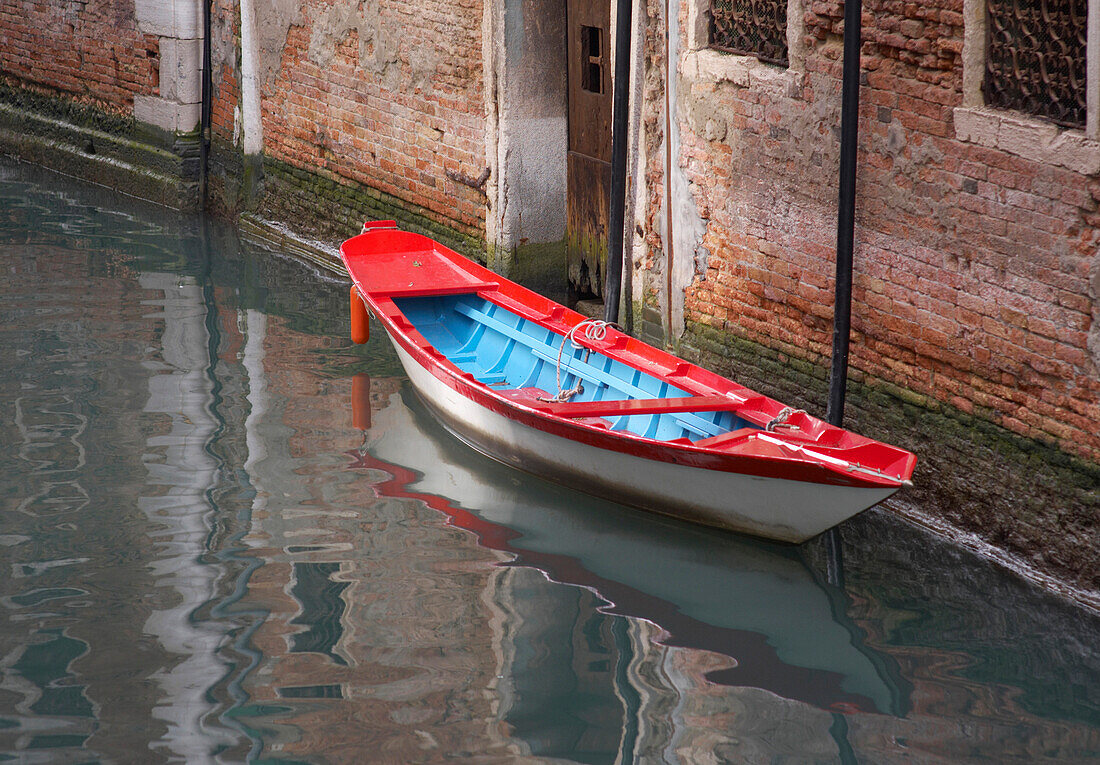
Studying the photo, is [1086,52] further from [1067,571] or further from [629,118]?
[629,118]

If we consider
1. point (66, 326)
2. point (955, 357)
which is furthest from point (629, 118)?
Result: point (66, 326)

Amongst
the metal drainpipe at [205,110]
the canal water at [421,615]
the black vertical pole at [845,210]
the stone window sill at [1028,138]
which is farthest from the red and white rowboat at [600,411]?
the metal drainpipe at [205,110]

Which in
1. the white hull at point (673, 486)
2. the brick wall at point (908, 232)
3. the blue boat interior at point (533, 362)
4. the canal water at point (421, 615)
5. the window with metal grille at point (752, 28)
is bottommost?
the canal water at point (421, 615)

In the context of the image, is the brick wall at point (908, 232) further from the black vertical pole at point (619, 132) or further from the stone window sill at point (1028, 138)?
the black vertical pole at point (619, 132)

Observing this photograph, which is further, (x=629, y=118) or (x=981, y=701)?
(x=629, y=118)

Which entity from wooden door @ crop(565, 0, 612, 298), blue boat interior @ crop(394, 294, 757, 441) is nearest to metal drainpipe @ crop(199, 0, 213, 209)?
wooden door @ crop(565, 0, 612, 298)

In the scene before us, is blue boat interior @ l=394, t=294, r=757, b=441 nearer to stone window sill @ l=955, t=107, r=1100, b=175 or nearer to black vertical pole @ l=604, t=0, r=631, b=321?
black vertical pole @ l=604, t=0, r=631, b=321

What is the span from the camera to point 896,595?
4.11 metres

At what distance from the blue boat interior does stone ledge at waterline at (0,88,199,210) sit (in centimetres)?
401

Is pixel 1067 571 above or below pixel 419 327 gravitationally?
below

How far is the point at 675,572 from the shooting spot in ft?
14.1

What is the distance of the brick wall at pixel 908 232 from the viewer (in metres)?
4.00

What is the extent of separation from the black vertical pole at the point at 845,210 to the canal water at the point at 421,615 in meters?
0.56

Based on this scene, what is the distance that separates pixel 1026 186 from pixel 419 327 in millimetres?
3167
